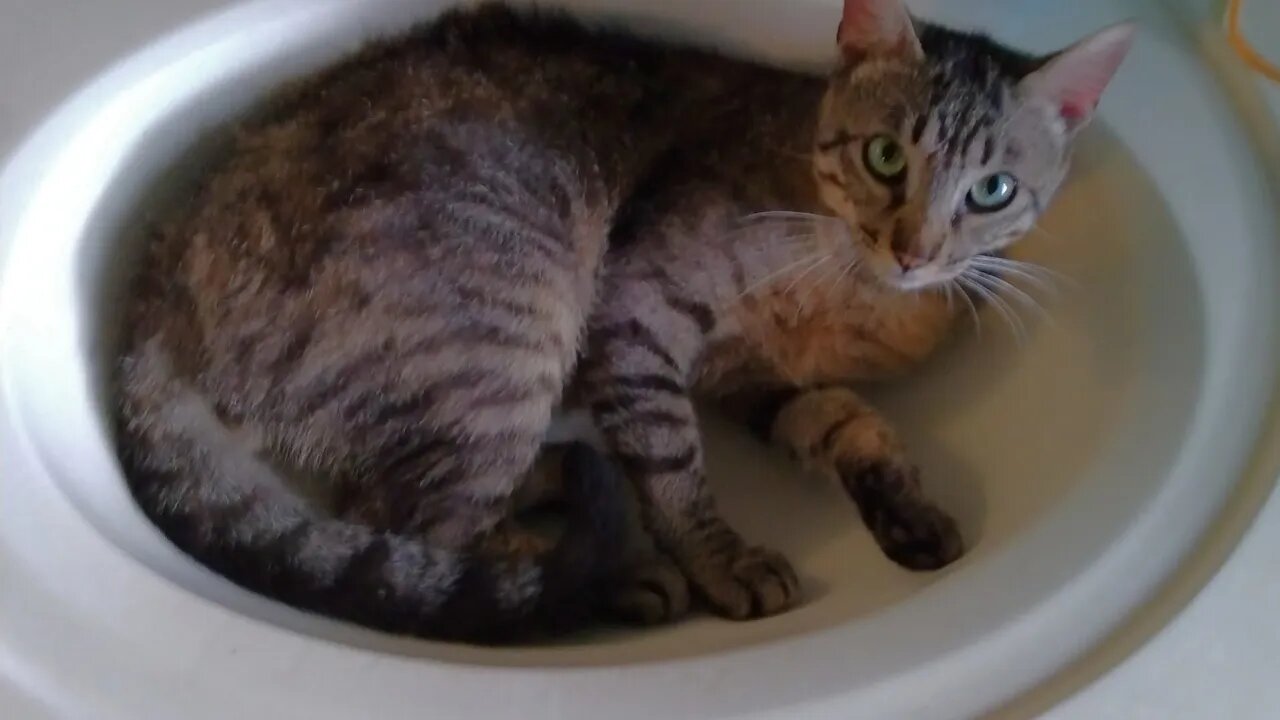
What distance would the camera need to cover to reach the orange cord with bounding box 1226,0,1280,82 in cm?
100

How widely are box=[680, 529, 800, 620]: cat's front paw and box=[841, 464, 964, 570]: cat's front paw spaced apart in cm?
9

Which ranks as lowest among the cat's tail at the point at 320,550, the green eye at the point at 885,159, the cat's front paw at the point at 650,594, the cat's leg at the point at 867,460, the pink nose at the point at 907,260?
the cat's front paw at the point at 650,594

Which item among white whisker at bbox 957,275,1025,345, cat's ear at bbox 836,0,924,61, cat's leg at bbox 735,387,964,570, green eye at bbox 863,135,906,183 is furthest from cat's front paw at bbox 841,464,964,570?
cat's ear at bbox 836,0,924,61

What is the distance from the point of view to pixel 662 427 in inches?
42.3

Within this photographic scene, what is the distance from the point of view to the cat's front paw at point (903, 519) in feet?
3.15

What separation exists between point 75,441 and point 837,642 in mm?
598

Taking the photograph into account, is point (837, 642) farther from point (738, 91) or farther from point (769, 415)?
point (738, 91)

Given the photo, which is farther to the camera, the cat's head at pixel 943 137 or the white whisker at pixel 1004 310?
the white whisker at pixel 1004 310

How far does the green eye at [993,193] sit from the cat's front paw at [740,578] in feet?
1.21

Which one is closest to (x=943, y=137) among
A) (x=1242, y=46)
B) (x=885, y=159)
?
(x=885, y=159)

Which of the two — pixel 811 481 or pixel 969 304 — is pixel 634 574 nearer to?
pixel 811 481

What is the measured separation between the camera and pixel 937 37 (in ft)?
3.46

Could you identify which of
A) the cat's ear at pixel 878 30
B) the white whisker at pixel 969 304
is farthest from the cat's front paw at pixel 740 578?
the cat's ear at pixel 878 30

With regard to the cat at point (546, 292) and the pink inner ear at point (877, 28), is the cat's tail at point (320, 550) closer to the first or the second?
the cat at point (546, 292)
